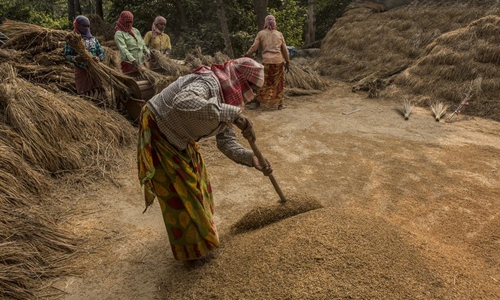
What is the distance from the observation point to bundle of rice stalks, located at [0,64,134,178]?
282 centimetres

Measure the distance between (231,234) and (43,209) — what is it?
55.8 inches

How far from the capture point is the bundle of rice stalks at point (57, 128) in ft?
9.26

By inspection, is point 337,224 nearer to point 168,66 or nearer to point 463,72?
point 168,66

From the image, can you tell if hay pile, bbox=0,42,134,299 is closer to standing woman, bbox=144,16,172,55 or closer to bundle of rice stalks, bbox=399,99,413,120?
standing woman, bbox=144,16,172,55

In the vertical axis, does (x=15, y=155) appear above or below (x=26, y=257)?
above

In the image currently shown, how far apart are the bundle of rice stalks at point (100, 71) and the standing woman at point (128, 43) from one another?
1.41ft

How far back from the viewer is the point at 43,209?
242 centimetres

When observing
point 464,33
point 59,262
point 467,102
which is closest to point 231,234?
point 59,262

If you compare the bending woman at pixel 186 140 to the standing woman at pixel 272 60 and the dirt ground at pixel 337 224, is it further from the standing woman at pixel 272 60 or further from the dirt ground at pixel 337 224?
the standing woman at pixel 272 60

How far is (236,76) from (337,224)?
92 cm

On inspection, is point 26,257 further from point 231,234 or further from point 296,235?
point 296,235

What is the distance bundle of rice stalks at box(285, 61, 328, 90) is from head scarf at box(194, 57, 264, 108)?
4.52 metres

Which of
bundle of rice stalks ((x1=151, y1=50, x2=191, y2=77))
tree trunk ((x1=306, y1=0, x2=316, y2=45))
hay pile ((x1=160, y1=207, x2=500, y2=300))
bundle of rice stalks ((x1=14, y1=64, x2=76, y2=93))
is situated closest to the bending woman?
hay pile ((x1=160, y1=207, x2=500, y2=300))

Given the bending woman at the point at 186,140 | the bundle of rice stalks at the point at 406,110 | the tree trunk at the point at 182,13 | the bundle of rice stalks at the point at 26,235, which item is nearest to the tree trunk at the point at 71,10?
the tree trunk at the point at 182,13
